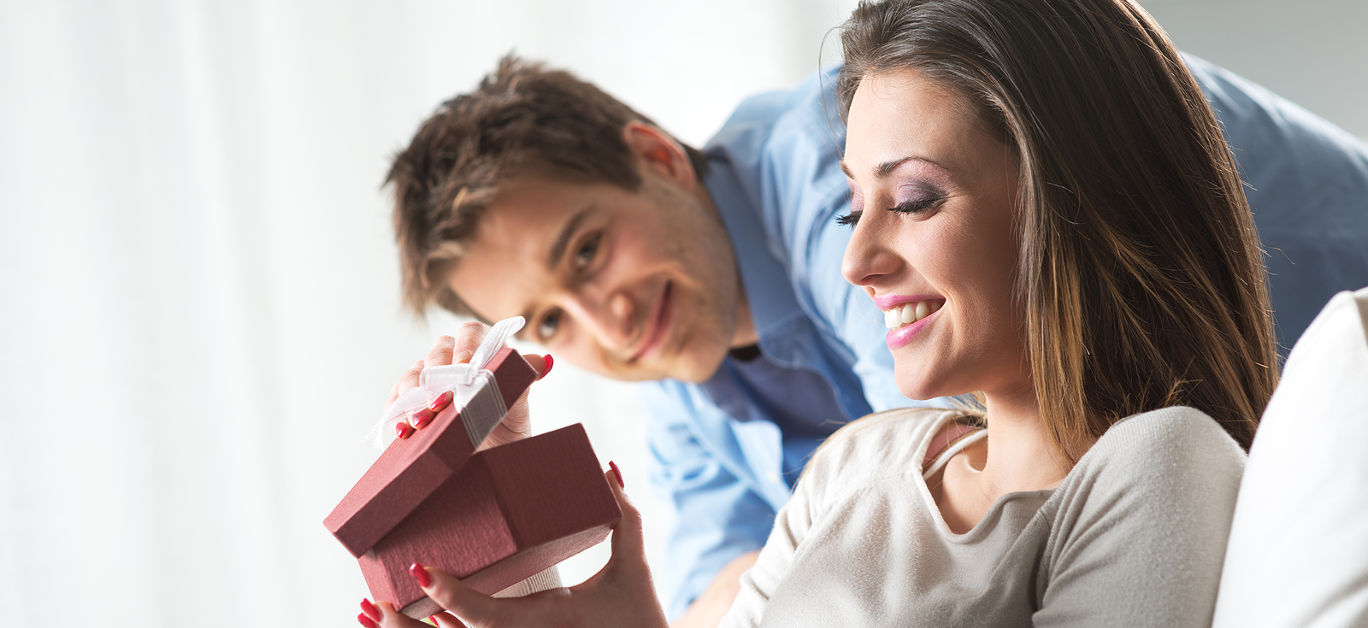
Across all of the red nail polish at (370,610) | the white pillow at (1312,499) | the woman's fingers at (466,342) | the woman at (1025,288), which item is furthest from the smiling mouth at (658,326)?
the white pillow at (1312,499)

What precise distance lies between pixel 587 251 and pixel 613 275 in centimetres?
6

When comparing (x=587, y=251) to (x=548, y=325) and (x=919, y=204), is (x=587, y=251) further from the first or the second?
(x=919, y=204)

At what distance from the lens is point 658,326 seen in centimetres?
166

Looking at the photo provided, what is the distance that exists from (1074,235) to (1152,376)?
0.42 ft

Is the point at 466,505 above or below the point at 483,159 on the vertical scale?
below

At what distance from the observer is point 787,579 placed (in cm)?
82

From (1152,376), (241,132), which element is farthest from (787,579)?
(241,132)

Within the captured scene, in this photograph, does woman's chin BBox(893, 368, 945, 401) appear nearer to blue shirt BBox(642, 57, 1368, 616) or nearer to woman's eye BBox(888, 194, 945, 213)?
woman's eye BBox(888, 194, 945, 213)

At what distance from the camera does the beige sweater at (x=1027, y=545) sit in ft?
1.94

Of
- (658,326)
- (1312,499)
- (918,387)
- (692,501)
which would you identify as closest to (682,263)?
(658,326)

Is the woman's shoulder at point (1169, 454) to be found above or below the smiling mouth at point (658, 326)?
below

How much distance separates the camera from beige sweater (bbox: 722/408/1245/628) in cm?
59

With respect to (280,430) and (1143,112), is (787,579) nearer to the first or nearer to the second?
(1143,112)

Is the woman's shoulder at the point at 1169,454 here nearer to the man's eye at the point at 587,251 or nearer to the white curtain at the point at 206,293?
the man's eye at the point at 587,251
